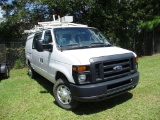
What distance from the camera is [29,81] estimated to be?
8523mm

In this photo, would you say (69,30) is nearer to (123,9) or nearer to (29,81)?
(29,81)

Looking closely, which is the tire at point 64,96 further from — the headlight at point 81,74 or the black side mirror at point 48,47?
the black side mirror at point 48,47

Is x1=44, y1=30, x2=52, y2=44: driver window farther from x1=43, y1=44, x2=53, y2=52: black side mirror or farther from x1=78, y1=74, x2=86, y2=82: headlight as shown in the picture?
x1=78, y1=74, x2=86, y2=82: headlight

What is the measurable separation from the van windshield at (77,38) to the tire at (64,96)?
3.17ft

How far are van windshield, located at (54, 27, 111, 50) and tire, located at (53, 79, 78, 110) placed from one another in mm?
967

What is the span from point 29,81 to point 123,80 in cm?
482

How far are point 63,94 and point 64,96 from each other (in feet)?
0.19

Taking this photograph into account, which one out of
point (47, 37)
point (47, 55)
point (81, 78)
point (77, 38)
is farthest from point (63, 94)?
point (47, 37)

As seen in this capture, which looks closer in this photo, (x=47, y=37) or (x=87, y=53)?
(x=87, y=53)

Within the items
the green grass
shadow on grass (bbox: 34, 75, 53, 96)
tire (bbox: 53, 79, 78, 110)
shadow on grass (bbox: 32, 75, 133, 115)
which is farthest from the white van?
shadow on grass (bbox: 34, 75, 53, 96)

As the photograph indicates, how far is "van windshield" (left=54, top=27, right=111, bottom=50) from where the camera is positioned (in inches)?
218

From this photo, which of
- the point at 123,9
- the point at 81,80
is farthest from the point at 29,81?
the point at 123,9

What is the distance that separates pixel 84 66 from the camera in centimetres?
448

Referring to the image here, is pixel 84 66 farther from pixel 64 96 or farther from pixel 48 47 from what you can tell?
pixel 48 47
